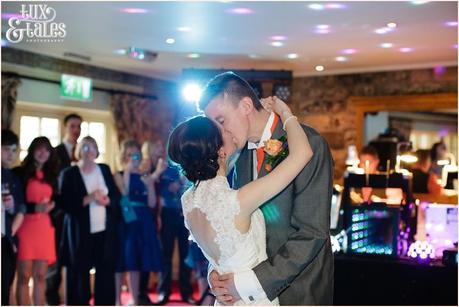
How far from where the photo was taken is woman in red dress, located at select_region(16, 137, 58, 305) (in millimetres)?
5754

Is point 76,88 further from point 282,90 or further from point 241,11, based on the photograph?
point 241,11

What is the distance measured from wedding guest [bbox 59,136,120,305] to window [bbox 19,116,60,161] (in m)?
1.82

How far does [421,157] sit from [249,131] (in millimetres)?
5902

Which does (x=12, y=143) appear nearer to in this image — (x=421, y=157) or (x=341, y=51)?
(x=341, y=51)

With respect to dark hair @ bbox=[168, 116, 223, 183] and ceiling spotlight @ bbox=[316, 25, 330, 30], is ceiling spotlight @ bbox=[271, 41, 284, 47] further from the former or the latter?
dark hair @ bbox=[168, 116, 223, 183]

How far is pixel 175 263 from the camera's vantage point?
880cm

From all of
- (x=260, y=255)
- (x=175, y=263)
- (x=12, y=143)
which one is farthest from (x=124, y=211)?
(x=260, y=255)

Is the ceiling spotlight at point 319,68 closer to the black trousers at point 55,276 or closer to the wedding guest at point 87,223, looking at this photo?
the wedding guest at point 87,223

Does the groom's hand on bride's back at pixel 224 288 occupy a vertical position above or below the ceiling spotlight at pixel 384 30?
below

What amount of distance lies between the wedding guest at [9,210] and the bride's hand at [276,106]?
3376mm

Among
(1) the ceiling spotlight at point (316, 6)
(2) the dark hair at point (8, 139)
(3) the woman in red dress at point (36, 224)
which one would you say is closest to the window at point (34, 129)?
(3) the woman in red dress at point (36, 224)

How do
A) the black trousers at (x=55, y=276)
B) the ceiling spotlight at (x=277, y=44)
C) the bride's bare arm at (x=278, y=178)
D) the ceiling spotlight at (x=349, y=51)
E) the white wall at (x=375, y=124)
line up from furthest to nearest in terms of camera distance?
1. the white wall at (x=375, y=124)
2. the ceiling spotlight at (x=349, y=51)
3. the ceiling spotlight at (x=277, y=44)
4. the black trousers at (x=55, y=276)
5. the bride's bare arm at (x=278, y=178)

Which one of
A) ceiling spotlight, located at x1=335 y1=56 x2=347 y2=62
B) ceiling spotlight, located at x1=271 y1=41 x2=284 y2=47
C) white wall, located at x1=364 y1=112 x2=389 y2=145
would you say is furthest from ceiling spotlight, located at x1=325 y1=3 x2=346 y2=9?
white wall, located at x1=364 y1=112 x2=389 y2=145

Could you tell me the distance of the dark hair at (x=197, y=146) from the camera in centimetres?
221
